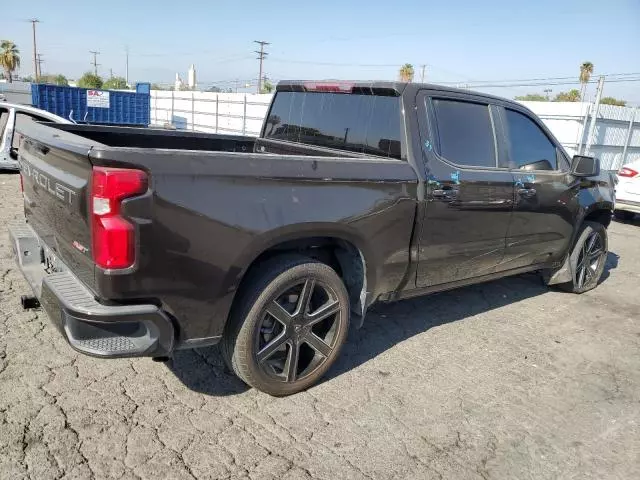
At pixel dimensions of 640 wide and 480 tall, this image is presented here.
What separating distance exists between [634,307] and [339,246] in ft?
12.5

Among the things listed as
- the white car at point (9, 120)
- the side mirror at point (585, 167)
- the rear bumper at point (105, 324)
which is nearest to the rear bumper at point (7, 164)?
the white car at point (9, 120)

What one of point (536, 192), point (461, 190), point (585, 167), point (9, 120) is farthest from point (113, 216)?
point (9, 120)

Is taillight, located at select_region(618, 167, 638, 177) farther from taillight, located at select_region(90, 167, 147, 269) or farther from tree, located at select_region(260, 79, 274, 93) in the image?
tree, located at select_region(260, 79, 274, 93)

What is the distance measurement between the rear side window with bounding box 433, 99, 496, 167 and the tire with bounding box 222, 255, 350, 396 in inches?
51.8

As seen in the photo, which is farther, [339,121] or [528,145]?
[528,145]

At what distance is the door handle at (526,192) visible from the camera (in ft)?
14.0

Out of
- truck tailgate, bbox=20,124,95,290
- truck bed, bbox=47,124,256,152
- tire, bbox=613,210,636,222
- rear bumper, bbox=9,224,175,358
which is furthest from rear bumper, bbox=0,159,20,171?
tire, bbox=613,210,636,222

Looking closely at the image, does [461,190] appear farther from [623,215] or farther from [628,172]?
[623,215]

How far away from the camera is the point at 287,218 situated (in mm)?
2818

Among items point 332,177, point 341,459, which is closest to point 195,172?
point 332,177

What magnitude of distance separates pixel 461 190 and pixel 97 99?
70.9ft

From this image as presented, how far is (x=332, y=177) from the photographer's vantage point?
300cm

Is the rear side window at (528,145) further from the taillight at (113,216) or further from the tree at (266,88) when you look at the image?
the tree at (266,88)

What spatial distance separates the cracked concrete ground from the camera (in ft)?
8.56
